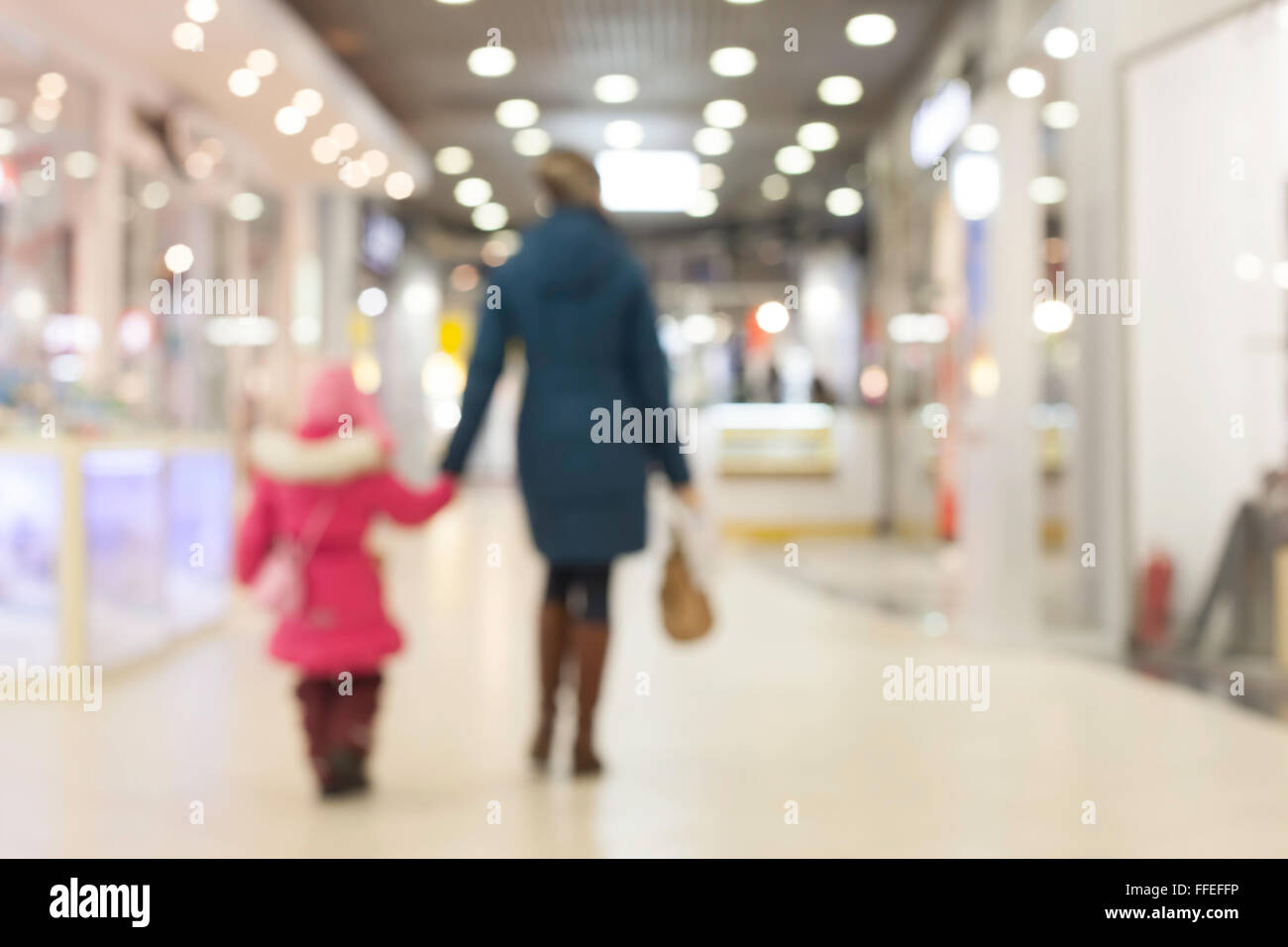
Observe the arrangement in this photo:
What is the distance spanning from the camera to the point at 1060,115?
214 inches

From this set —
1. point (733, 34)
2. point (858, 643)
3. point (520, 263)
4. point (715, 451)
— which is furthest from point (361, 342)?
point (520, 263)

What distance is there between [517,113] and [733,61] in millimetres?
2472

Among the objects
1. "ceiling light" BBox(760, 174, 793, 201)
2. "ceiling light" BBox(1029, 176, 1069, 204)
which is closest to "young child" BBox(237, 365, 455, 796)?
"ceiling light" BBox(1029, 176, 1069, 204)

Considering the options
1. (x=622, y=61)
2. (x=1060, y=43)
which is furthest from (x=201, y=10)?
(x=1060, y=43)

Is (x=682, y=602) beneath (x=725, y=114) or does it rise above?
beneath

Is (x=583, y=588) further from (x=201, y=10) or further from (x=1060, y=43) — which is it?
(x=201, y=10)

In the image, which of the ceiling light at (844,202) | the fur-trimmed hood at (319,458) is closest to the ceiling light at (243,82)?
the fur-trimmed hood at (319,458)

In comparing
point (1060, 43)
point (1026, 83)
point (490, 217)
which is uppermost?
point (490, 217)

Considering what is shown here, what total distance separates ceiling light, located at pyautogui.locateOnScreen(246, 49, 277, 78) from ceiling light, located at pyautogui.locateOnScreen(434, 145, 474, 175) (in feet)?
15.3

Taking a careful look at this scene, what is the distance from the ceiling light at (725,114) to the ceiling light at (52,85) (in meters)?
4.87

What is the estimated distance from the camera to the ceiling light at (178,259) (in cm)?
825

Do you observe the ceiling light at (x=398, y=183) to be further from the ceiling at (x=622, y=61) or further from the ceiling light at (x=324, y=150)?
the ceiling light at (x=324, y=150)

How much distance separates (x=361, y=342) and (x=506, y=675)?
9.51 metres

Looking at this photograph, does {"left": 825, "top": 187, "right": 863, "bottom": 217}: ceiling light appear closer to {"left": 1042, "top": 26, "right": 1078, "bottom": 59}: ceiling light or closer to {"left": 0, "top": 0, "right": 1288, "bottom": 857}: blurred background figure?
{"left": 0, "top": 0, "right": 1288, "bottom": 857}: blurred background figure
